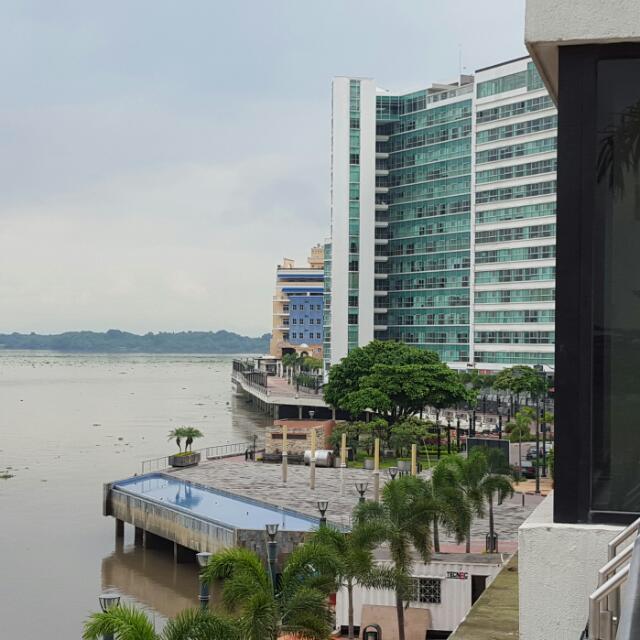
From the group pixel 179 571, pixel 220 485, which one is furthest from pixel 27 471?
pixel 179 571

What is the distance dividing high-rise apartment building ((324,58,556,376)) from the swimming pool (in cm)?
5792

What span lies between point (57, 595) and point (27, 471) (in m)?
27.1

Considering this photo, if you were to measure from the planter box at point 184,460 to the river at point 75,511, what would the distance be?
374 centimetres

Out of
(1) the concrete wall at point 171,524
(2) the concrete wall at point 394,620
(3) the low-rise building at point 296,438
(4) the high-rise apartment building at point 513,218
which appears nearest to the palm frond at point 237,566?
(2) the concrete wall at point 394,620

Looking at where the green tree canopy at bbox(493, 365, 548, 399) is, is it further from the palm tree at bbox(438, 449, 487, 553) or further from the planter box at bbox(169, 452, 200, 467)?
the palm tree at bbox(438, 449, 487, 553)

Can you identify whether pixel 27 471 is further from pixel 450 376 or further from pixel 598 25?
pixel 598 25

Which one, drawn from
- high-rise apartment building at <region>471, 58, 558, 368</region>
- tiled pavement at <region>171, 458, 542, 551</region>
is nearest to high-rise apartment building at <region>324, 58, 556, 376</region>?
high-rise apartment building at <region>471, 58, 558, 368</region>

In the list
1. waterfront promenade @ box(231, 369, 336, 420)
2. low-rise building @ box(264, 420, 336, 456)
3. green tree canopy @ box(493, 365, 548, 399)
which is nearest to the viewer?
low-rise building @ box(264, 420, 336, 456)

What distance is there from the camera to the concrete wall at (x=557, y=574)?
3643 mm

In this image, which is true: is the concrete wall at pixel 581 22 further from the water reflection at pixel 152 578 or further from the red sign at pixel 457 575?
the water reflection at pixel 152 578

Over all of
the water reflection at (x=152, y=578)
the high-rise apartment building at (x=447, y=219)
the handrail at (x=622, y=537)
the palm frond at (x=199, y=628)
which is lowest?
the water reflection at (x=152, y=578)

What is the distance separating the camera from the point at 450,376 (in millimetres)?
66562

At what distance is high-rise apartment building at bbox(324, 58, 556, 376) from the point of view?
95188 millimetres

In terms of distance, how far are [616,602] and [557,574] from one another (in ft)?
2.31
